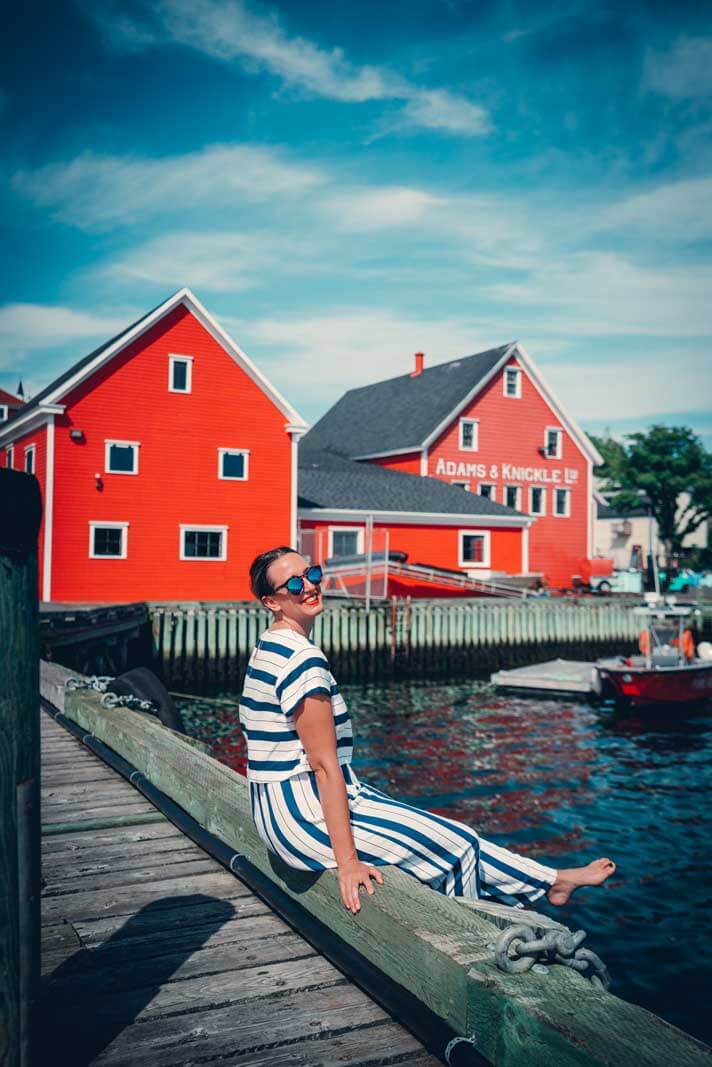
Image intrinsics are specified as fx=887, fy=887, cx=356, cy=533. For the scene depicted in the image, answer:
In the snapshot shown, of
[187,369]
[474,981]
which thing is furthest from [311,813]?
[187,369]

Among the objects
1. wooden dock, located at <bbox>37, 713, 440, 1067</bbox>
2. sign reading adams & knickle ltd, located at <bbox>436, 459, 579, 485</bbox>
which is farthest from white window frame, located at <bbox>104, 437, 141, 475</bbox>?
wooden dock, located at <bbox>37, 713, 440, 1067</bbox>

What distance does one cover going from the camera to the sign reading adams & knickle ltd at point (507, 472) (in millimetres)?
41500

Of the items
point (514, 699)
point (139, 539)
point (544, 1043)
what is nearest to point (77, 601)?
point (139, 539)

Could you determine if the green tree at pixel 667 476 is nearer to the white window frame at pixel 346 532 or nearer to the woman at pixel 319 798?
the white window frame at pixel 346 532

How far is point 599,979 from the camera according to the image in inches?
109

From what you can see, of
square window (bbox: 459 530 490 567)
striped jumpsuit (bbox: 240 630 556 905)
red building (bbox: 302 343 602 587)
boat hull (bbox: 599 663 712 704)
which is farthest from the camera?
red building (bbox: 302 343 602 587)

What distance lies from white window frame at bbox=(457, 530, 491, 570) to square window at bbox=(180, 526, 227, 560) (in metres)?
10.5

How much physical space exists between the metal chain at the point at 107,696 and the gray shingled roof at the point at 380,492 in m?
24.8

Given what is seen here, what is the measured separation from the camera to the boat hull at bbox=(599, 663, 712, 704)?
19.5 metres

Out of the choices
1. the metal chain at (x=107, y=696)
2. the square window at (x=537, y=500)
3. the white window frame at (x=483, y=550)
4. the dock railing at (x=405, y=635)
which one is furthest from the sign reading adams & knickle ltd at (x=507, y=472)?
the metal chain at (x=107, y=696)

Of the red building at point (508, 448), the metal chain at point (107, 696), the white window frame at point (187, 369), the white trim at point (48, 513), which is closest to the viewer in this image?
the metal chain at point (107, 696)

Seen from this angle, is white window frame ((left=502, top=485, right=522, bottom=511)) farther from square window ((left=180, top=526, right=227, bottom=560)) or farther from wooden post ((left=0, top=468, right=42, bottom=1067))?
wooden post ((left=0, top=468, right=42, bottom=1067))

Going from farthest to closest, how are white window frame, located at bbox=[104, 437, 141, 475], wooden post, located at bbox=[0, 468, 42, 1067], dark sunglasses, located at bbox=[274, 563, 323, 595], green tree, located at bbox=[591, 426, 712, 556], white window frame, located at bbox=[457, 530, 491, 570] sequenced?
green tree, located at bbox=[591, 426, 712, 556] < white window frame, located at bbox=[457, 530, 491, 570] < white window frame, located at bbox=[104, 437, 141, 475] < dark sunglasses, located at bbox=[274, 563, 323, 595] < wooden post, located at bbox=[0, 468, 42, 1067]

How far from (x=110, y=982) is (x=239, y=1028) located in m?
0.58
